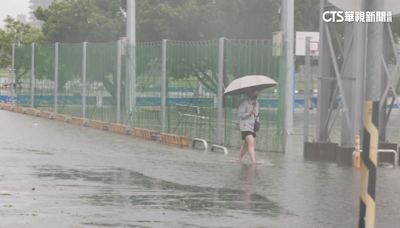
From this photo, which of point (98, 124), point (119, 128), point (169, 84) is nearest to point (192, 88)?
point (169, 84)

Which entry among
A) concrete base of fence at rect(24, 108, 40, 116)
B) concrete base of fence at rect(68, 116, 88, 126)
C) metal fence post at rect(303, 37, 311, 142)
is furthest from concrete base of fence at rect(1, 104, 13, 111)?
metal fence post at rect(303, 37, 311, 142)

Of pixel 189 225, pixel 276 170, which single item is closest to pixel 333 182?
pixel 276 170

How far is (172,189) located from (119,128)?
1190cm

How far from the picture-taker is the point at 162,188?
37.6 ft

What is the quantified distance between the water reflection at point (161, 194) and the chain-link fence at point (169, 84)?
463cm

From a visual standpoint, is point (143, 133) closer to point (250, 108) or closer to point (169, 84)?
point (169, 84)

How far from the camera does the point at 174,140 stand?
64.3 ft

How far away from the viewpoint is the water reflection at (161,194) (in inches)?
384

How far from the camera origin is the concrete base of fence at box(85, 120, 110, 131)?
24.1 m

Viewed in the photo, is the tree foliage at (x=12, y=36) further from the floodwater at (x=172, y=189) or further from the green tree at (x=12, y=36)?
the floodwater at (x=172, y=189)

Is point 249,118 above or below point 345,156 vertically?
above

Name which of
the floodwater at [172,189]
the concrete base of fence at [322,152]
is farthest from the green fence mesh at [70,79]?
the concrete base of fence at [322,152]

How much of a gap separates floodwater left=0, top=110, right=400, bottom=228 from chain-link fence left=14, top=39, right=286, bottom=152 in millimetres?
1147

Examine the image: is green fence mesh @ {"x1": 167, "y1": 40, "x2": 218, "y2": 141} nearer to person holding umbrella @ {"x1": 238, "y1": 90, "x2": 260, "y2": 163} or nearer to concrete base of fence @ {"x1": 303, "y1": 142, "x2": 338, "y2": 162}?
concrete base of fence @ {"x1": 303, "y1": 142, "x2": 338, "y2": 162}
